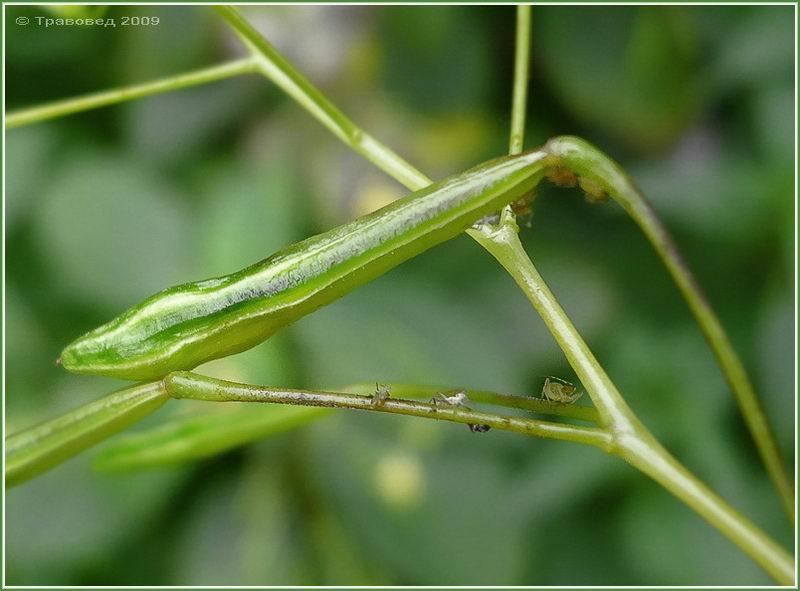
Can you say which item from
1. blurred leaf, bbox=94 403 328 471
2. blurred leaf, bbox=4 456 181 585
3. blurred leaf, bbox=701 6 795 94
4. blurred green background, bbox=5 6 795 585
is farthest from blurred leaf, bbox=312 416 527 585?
blurred leaf, bbox=701 6 795 94

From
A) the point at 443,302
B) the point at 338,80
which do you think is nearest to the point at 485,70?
the point at 338,80

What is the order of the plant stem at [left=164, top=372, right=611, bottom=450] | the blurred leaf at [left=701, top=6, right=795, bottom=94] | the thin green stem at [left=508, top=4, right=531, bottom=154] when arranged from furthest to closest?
the blurred leaf at [left=701, top=6, right=795, bottom=94] < the thin green stem at [left=508, top=4, right=531, bottom=154] < the plant stem at [left=164, top=372, right=611, bottom=450]

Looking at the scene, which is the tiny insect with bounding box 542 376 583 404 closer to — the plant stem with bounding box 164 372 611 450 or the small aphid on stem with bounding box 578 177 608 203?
the plant stem with bounding box 164 372 611 450

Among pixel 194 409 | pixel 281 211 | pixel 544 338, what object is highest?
pixel 281 211

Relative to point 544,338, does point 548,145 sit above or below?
below

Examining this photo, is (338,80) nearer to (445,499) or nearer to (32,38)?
(32,38)

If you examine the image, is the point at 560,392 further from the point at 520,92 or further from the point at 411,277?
the point at 411,277

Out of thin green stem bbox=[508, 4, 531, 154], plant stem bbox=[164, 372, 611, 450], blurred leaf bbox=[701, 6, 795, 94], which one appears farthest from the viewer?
blurred leaf bbox=[701, 6, 795, 94]

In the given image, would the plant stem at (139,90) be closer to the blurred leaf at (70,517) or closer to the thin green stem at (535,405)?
the thin green stem at (535,405)
